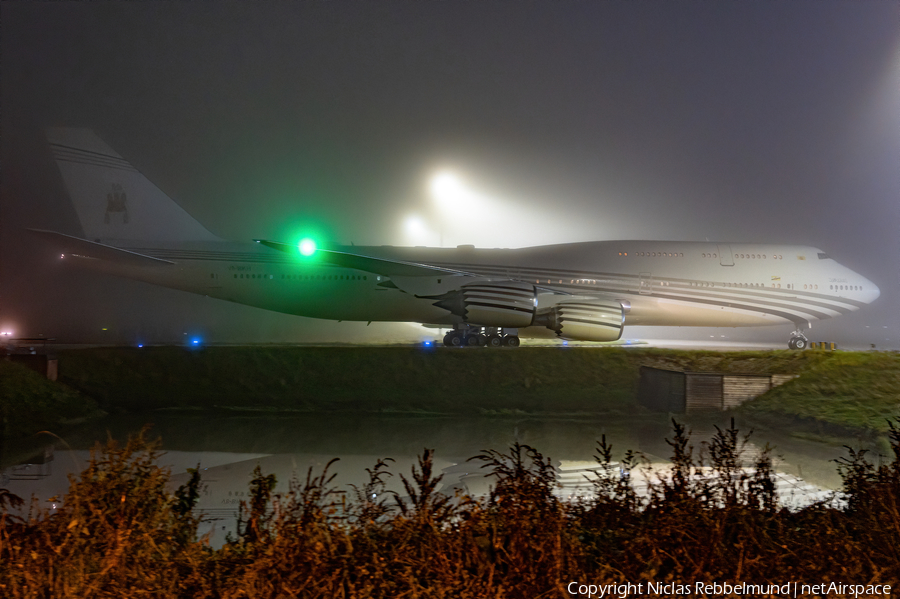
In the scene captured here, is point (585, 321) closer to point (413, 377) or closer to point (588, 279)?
point (588, 279)

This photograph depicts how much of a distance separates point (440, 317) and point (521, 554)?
17661 mm

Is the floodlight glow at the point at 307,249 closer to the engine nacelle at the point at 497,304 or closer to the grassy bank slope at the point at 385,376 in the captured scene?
the grassy bank slope at the point at 385,376

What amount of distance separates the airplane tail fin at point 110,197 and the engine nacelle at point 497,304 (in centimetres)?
1148

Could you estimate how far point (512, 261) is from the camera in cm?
2103

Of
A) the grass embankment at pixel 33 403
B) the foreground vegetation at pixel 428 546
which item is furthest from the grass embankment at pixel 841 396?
the grass embankment at pixel 33 403

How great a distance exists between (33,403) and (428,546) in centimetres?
1328

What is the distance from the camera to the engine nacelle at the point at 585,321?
1825 cm

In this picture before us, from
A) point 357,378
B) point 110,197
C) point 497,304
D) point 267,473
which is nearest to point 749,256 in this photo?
point 497,304

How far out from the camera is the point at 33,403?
43.3 ft

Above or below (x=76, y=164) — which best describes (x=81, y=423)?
below

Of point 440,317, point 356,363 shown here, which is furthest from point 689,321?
point 356,363

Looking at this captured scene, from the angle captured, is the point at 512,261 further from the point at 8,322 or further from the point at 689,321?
the point at 8,322
